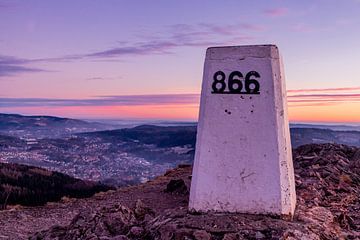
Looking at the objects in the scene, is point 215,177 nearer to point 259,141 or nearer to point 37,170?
point 259,141

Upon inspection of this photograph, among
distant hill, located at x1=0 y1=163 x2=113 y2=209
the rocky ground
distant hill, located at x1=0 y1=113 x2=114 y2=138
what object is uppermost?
the rocky ground

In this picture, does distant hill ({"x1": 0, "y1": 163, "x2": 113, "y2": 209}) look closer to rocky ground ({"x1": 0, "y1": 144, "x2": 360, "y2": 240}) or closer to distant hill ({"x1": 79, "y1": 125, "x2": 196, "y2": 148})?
rocky ground ({"x1": 0, "y1": 144, "x2": 360, "y2": 240})

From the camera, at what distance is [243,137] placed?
271 inches

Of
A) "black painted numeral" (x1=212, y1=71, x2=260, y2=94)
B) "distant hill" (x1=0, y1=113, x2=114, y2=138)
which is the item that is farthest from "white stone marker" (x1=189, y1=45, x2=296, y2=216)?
"distant hill" (x1=0, y1=113, x2=114, y2=138)

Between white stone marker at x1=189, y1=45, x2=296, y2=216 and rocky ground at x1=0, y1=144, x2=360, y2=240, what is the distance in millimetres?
253

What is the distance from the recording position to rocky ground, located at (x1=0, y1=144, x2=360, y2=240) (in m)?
6.38

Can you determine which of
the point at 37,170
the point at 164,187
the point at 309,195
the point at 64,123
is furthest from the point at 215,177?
the point at 64,123

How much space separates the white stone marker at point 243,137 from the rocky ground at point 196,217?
253 millimetres

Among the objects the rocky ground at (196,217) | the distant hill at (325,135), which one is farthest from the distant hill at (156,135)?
the rocky ground at (196,217)

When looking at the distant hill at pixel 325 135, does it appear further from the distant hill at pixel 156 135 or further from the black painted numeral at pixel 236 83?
the black painted numeral at pixel 236 83

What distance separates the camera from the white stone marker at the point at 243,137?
6.78 metres

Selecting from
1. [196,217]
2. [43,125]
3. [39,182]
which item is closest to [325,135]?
[39,182]

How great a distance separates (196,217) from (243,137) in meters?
1.31

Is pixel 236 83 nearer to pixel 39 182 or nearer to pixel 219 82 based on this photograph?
pixel 219 82
